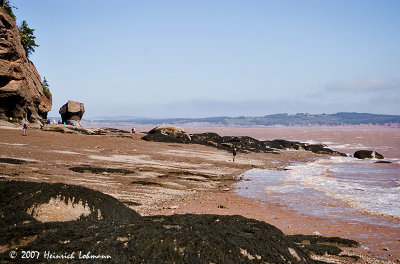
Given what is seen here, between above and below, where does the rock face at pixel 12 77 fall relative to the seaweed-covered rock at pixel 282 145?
above

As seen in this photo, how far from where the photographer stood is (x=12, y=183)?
7.48m

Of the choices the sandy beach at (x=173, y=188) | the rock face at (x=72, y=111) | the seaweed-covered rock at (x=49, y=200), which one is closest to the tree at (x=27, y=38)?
the rock face at (x=72, y=111)

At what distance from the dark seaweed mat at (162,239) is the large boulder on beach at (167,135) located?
37790 mm

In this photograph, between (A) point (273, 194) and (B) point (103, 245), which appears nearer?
(B) point (103, 245)

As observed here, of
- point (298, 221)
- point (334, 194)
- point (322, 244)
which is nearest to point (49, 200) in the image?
point (322, 244)

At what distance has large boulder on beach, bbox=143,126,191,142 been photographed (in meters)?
43.7

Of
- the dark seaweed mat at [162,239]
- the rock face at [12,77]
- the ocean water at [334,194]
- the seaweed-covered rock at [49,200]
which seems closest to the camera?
the dark seaweed mat at [162,239]

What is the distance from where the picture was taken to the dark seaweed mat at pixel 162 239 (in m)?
4.23

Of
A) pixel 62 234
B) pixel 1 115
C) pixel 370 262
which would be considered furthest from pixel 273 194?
pixel 1 115

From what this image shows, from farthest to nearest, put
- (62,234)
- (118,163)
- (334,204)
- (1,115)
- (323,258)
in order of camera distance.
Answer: (1,115) < (118,163) < (334,204) < (323,258) < (62,234)

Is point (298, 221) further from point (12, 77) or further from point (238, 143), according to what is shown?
point (12, 77)

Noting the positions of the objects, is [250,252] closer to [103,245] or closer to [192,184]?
[103,245]

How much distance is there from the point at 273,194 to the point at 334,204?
3096 mm

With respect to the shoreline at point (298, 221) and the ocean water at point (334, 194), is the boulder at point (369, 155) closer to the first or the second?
the ocean water at point (334, 194)
